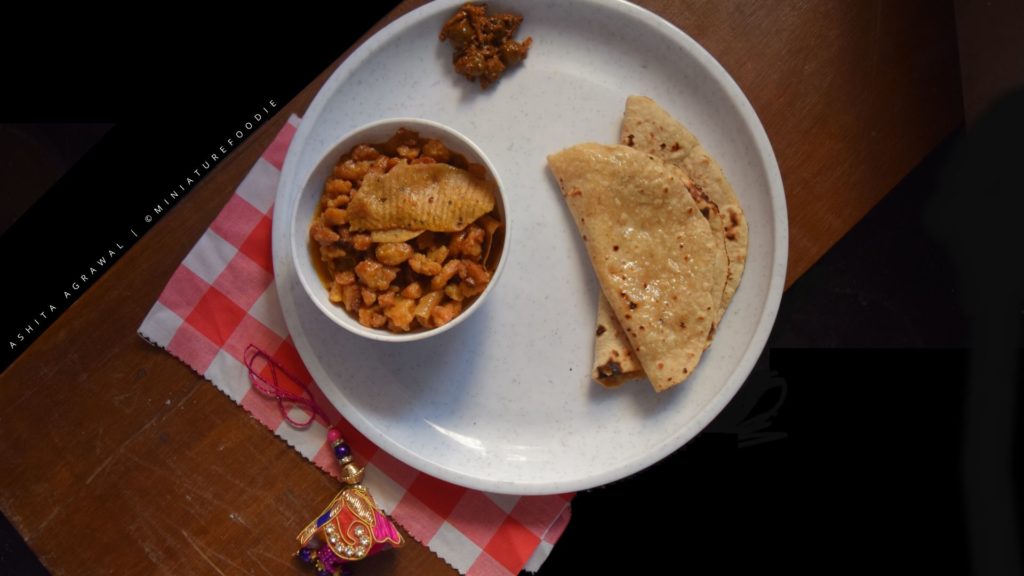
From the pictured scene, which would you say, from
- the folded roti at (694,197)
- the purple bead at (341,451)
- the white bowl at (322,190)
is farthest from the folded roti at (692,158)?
the purple bead at (341,451)

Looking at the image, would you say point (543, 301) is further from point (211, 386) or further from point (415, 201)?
point (211, 386)

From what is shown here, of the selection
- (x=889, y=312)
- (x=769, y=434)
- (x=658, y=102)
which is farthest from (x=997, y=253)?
(x=658, y=102)

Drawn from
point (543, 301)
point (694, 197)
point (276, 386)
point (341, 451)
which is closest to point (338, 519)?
point (341, 451)

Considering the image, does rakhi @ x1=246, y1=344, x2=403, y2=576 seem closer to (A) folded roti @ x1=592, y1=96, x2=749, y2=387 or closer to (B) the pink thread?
(B) the pink thread

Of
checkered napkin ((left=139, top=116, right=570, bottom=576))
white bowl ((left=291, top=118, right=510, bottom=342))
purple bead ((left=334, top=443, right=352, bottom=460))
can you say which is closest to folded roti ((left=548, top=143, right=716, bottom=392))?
white bowl ((left=291, top=118, right=510, bottom=342))

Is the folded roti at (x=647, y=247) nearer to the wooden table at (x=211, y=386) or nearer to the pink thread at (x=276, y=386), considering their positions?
the wooden table at (x=211, y=386)
